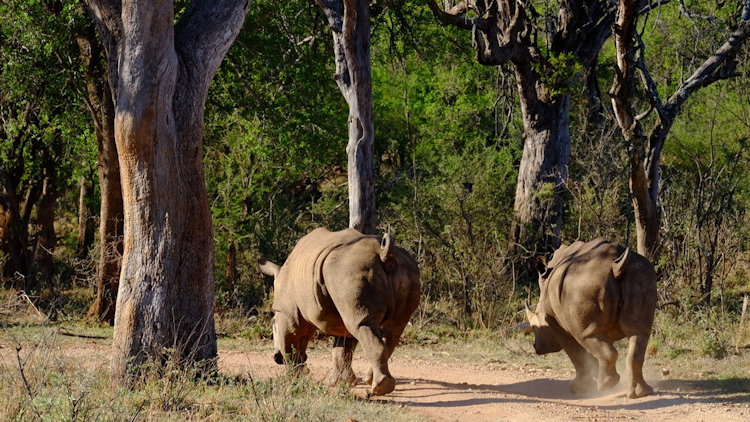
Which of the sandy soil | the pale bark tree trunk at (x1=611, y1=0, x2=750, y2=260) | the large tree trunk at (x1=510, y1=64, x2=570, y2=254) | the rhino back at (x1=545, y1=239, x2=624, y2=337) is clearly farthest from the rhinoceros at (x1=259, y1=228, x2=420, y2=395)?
the large tree trunk at (x1=510, y1=64, x2=570, y2=254)

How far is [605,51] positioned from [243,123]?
15.5 meters

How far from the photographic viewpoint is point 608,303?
1019cm

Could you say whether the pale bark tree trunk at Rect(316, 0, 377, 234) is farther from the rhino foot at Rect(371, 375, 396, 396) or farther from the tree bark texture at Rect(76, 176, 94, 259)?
the tree bark texture at Rect(76, 176, 94, 259)

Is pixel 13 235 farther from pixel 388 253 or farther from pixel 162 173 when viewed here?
pixel 388 253

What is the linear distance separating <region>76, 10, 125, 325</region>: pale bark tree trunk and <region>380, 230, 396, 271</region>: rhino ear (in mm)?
6989

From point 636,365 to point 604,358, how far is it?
1.12 ft

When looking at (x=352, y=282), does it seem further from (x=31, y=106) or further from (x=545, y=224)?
(x=31, y=106)

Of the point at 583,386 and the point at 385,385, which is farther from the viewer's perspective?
the point at 583,386

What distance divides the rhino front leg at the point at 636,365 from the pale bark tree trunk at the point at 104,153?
27.7 ft

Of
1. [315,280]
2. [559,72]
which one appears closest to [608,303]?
[315,280]

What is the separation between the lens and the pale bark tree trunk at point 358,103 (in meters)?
14.3

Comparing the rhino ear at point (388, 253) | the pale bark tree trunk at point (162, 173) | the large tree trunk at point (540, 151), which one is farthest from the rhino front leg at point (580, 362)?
the large tree trunk at point (540, 151)

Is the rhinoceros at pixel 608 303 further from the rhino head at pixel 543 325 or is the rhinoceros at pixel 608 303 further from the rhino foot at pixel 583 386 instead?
the rhino head at pixel 543 325

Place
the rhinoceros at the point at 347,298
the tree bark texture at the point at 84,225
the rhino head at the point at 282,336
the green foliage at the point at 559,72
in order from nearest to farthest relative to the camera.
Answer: the rhinoceros at the point at 347,298, the rhino head at the point at 282,336, the green foliage at the point at 559,72, the tree bark texture at the point at 84,225
